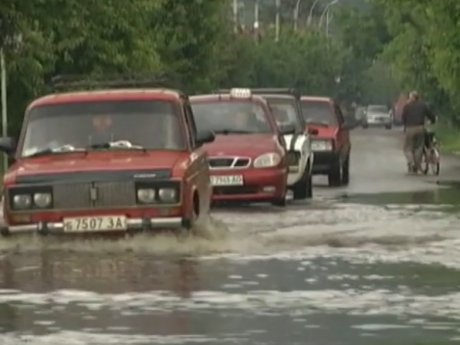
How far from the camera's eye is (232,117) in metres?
27.9

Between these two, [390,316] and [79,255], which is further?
[79,255]

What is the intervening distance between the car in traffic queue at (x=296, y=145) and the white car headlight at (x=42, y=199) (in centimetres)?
1033

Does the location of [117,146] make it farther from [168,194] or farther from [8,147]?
[8,147]

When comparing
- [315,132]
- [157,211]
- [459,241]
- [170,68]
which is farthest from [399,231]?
[170,68]

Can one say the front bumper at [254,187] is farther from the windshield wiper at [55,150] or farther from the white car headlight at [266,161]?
the windshield wiper at [55,150]

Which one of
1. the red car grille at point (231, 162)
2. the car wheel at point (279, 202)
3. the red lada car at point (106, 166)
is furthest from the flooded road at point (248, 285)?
the car wheel at point (279, 202)

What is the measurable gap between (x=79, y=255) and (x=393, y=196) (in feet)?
41.5

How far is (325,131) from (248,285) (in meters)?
22.5

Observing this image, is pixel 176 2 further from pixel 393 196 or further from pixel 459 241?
pixel 459 241

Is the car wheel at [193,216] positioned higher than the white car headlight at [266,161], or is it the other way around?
the car wheel at [193,216]

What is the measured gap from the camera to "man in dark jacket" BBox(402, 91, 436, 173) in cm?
4097

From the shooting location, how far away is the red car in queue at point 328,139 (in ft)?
121

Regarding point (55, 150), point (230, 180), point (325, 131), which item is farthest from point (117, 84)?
point (325, 131)

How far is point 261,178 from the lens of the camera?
26500 mm
